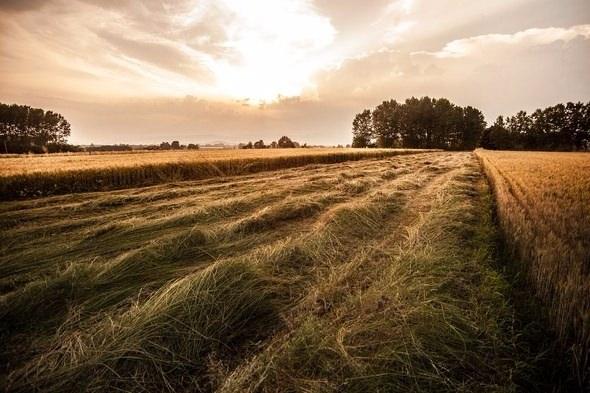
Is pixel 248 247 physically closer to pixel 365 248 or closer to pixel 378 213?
pixel 365 248

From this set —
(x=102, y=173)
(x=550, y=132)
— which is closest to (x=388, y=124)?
(x=550, y=132)

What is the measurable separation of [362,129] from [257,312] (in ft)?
298

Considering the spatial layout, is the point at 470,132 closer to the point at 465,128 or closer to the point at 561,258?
the point at 465,128

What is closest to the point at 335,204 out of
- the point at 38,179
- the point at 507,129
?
the point at 38,179

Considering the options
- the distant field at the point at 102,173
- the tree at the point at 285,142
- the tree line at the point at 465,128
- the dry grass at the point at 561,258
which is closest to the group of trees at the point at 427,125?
the tree line at the point at 465,128

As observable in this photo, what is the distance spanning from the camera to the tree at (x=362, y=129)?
86.9m

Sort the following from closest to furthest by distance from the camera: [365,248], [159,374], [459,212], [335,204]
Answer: [159,374], [365,248], [459,212], [335,204]

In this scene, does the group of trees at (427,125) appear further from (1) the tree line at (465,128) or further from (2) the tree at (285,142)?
(2) the tree at (285,142)

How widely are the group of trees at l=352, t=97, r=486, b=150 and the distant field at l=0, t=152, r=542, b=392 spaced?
275 ft

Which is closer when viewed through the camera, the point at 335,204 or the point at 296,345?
the point at 296,345

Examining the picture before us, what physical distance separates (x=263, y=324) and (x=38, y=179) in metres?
10.8

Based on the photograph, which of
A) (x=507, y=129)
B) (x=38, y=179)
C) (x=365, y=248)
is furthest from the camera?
(x=507, y=129)

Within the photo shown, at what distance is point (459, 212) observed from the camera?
234 inches

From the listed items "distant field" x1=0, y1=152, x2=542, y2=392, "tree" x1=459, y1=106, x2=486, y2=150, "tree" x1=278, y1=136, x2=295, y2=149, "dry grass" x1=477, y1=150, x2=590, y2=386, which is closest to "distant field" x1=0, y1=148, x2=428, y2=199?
"distant field" x1=0, y1=152, x2=542, y2=392
